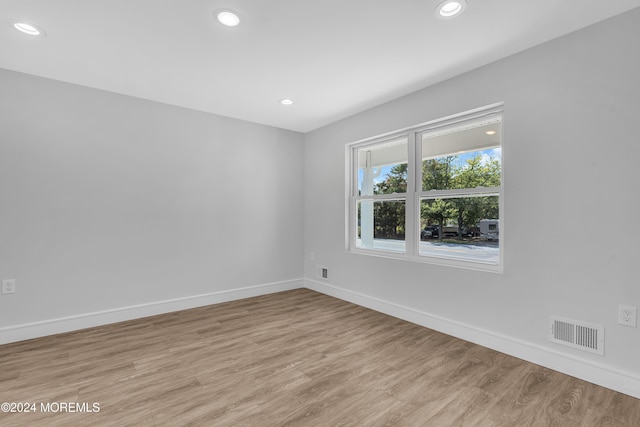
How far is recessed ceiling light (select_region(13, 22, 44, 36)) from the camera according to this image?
2121 mm

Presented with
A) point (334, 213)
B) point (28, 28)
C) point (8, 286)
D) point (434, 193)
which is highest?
point (28, 28)

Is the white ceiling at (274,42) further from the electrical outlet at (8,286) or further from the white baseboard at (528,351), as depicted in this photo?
the white baseboard at (528,351)

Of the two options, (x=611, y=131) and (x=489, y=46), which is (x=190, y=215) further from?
(x=611, y=131)

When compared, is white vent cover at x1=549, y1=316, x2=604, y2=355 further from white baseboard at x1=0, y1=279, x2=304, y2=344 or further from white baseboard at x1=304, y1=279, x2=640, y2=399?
white baseboard at x1=0, y1=279, x2=304, y2=344

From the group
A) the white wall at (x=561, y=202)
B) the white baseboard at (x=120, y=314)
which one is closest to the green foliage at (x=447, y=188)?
the white wall at (x=561, y=202)

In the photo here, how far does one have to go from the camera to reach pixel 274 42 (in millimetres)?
2330

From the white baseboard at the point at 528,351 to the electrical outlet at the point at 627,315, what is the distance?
324 millimetres

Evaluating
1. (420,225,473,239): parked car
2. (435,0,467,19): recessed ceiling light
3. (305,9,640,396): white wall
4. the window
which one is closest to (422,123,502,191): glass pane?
the window

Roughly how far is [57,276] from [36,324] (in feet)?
1.51

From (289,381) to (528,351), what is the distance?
190 cm

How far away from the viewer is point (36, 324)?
283 cm

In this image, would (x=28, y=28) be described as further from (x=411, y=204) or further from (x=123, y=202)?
(x=411, y=204)

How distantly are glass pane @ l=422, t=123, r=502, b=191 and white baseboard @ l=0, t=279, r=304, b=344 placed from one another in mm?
2746

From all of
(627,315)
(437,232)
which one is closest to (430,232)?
(437,232)
